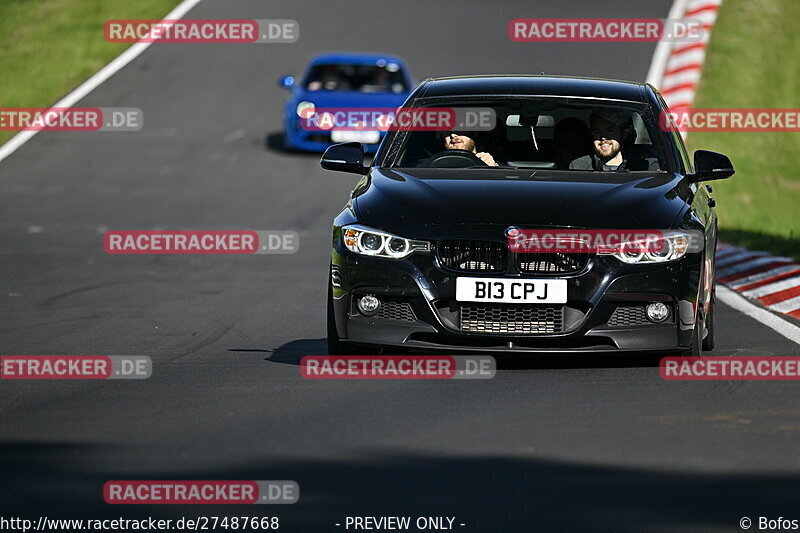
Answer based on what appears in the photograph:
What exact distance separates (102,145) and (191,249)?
8135mm

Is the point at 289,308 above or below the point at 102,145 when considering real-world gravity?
above

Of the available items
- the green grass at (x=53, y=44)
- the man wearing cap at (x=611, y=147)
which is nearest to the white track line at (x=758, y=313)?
the man wearing cap at (x=611, y=147)

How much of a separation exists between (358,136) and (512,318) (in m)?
15.0

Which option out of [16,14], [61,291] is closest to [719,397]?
[61,291]

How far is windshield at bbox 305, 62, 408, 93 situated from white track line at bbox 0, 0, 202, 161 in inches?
172

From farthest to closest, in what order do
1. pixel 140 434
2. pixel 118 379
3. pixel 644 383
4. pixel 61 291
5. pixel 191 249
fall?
pixel 191 249
pixel 61 291
pixel 118 379
pixel 644 383
pixel 140 434

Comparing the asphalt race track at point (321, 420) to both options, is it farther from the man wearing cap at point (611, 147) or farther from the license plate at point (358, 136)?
the license plate at point (358, 136)

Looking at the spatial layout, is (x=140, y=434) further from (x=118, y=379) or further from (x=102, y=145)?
(x=102, y=145)

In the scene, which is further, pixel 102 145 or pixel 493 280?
pixel 102 145

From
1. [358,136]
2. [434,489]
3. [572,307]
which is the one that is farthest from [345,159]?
[358,136]

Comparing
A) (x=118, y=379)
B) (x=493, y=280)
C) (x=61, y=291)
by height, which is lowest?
(x=61, y=291)

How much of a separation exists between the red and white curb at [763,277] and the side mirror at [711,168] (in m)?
2.01

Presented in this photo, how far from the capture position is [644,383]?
Answer: 794 centimetres

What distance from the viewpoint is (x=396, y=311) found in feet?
27.1
